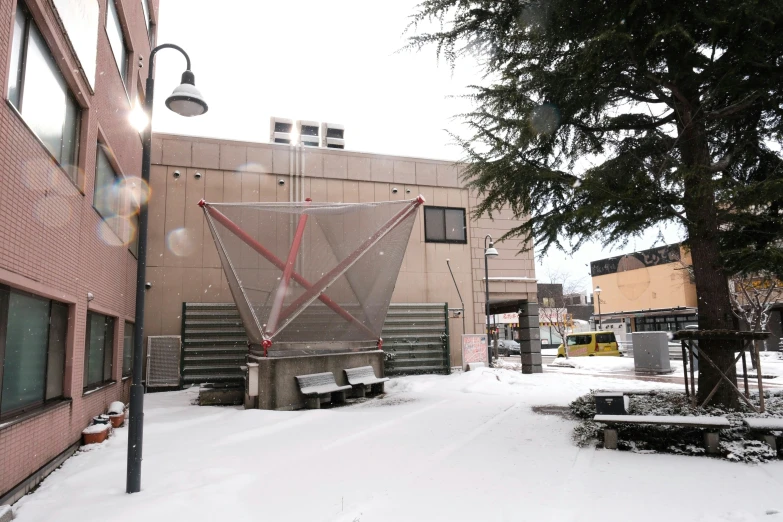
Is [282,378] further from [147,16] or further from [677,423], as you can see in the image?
[147,16]

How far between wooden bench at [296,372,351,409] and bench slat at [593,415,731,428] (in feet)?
21.8

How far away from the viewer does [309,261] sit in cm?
1327

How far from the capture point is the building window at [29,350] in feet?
18.5

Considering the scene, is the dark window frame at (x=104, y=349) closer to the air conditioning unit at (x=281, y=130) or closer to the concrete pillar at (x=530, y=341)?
the air conditioning unit at (x=281, y=130)

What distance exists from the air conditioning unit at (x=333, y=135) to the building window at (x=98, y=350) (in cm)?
1268

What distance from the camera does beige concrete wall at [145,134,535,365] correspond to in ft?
57.6

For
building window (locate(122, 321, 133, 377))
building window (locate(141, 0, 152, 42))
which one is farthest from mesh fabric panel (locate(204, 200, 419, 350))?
building window (locate(141, 0, 152, 42))

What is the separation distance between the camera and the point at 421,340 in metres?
19.5

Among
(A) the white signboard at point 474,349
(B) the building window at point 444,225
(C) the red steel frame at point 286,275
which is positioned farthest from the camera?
(B) the building window at point 444,225

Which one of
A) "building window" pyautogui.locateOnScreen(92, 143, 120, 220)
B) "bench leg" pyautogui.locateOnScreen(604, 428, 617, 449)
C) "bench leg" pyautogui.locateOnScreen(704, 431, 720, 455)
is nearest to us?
"bench leg" pyautogui.locateOnScreen(704, 431, 720, 455)

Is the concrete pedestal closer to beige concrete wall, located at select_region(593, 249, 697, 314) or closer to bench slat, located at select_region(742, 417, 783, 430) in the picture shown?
bench slat, located at select_region(742, 417, 783, 430)

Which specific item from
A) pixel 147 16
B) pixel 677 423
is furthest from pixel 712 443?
pixel 147 16

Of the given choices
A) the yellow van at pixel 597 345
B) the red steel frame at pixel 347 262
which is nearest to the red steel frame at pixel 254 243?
the red steel frame at pixel 347 262

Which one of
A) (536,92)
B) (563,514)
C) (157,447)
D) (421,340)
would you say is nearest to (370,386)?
(421,340)
